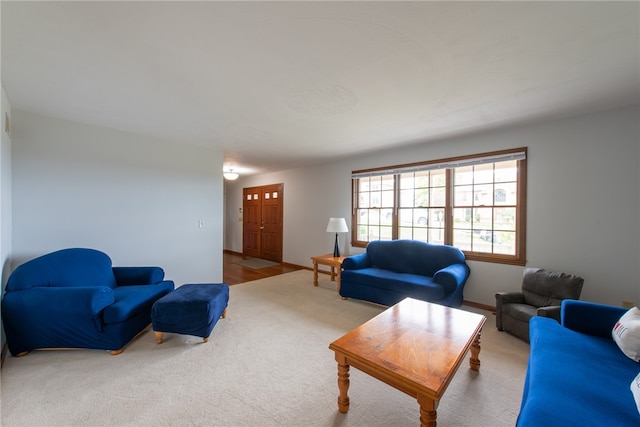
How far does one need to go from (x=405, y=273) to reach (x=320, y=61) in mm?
3062

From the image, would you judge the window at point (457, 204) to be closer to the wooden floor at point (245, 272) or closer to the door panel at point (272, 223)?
the wooden floor at point (245, 272)

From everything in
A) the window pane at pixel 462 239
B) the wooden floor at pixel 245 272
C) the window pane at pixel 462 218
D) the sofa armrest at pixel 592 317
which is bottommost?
the wooden floor at pixel 245 272

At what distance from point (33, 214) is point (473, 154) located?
543 centimetres

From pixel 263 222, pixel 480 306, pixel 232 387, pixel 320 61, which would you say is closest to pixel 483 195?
pixel 480 306

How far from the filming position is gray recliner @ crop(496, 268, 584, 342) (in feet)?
8.24

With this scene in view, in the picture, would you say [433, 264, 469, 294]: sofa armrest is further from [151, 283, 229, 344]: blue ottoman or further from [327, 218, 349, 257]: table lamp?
[151, 283, 229, 344]: blue ottoman

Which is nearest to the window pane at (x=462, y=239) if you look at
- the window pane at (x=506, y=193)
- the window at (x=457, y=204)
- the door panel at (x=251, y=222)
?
the window at (x=457, y=204)

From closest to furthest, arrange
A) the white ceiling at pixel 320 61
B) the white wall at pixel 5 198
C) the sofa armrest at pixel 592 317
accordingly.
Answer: the white ceiling at pixel 320 61
the sofa armrest at pixel 592 317
the white wall at pixel 5 198

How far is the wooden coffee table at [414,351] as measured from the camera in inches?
51.4

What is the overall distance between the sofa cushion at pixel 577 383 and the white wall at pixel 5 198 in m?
3.83

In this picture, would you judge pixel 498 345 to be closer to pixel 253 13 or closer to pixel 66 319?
pixel 253 13

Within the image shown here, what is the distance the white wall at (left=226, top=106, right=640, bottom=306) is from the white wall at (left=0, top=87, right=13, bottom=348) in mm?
4871

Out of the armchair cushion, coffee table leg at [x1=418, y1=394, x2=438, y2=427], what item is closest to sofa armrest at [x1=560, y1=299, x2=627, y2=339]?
the armchair cushion

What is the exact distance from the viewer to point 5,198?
234 centimetres
